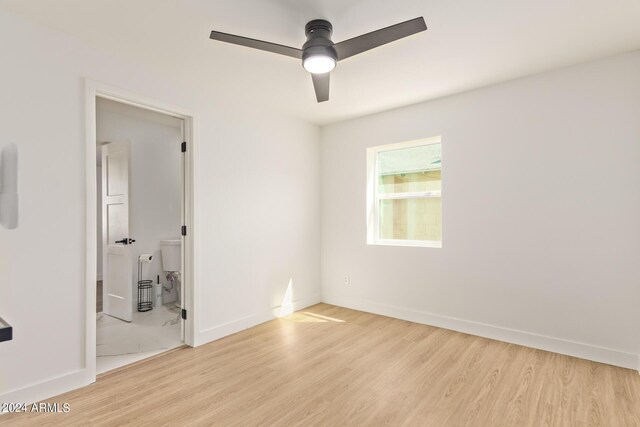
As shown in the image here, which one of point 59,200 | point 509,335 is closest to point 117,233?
point 59,200

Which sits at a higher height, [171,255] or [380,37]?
[380,37]

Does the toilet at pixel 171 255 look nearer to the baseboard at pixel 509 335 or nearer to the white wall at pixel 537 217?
the baseboard at pixel 509 335

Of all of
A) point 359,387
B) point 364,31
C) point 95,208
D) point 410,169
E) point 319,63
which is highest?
point 364,31

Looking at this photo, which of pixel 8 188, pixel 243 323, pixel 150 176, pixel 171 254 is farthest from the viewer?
pixel 150 176

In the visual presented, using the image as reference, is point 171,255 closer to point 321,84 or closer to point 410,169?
point 321,84

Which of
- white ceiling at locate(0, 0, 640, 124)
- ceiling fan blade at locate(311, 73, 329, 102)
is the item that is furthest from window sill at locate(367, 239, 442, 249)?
ceiling fan blade at locate(311, 73, 329, 102)

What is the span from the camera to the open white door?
3.91 m

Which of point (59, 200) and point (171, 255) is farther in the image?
point (171, 255)

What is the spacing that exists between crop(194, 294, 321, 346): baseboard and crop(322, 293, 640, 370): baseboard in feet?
2.05

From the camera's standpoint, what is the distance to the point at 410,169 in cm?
405

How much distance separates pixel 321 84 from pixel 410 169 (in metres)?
1.95

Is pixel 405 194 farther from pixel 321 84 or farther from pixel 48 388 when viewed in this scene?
pixel 48 388

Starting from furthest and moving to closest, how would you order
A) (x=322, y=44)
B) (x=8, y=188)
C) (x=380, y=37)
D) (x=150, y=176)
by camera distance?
(x=150, y=176) < (x=322, y=44) < (x=380, y=37) < (x=8, y=188)

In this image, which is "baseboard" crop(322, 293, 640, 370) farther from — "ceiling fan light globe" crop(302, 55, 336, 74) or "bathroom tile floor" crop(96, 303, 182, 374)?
"ceiling fan light globe" crop(302, 55, 336, 74)
